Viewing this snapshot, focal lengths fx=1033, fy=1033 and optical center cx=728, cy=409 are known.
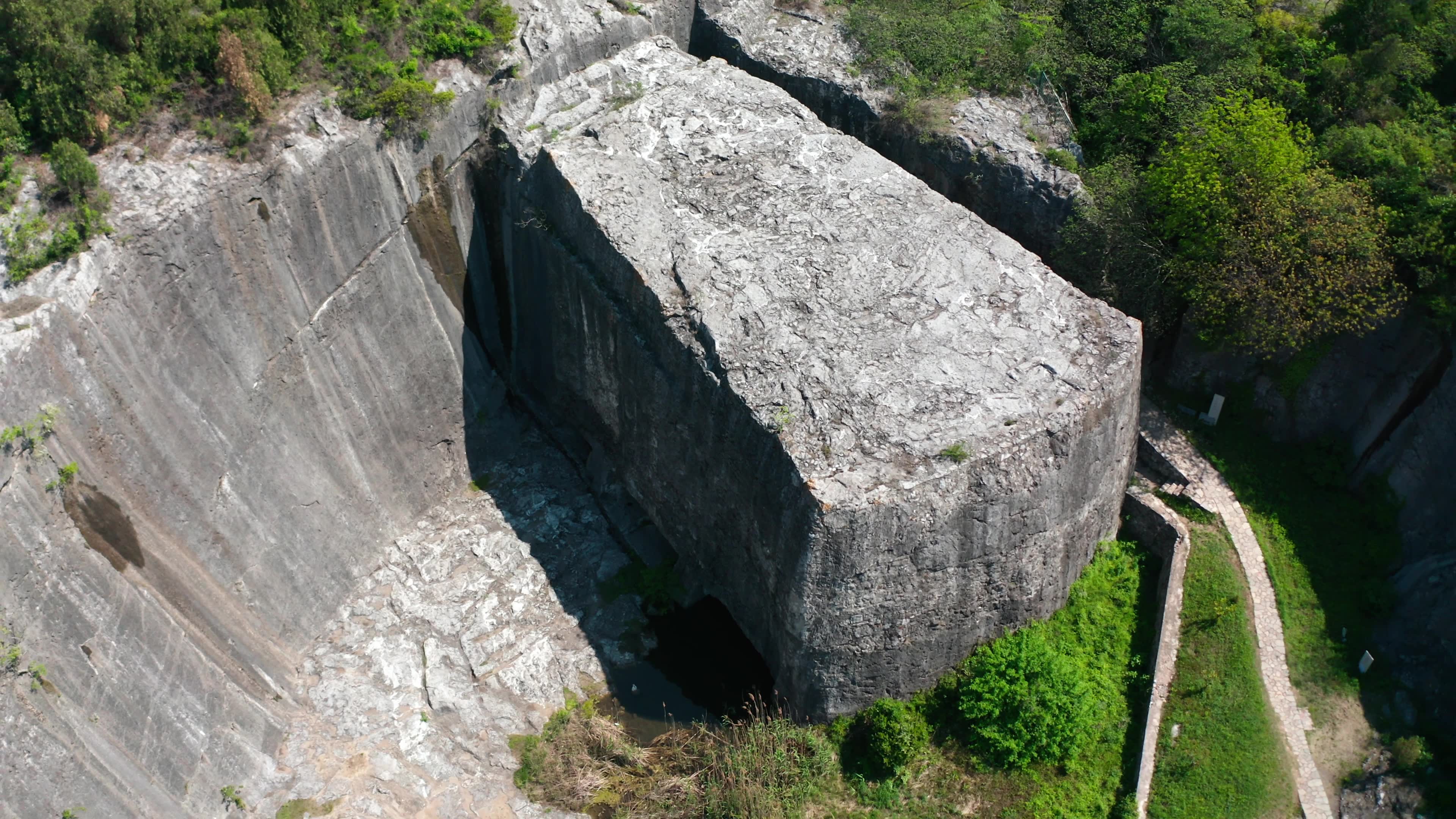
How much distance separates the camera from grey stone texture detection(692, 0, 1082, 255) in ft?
65.9

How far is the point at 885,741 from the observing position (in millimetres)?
15867

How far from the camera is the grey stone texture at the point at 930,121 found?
2009cm

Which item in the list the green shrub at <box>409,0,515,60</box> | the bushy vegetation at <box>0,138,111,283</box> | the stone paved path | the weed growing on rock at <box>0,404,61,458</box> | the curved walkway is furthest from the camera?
the green shrub at <box>409,0,515,60</box>

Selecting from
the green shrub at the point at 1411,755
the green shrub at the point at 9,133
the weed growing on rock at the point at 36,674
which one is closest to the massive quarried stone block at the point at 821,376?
the green shrub at the point at 1411,755

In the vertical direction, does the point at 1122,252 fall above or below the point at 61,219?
below

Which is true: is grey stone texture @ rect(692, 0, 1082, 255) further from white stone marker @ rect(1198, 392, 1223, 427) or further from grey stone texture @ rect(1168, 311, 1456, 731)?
white stone marker @ rect(1198, 392, 1223, 427)

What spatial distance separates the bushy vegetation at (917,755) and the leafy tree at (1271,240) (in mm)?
5649

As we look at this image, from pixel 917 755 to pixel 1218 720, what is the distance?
4.56 meters

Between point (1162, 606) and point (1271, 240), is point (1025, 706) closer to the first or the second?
point (1162, 606)

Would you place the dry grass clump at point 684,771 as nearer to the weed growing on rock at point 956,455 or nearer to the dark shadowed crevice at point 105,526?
the weed growing on rock at point 956,455

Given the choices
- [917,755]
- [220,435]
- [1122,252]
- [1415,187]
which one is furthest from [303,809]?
[1415,187]

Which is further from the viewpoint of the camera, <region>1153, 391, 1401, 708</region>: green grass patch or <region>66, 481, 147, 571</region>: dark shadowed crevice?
<region>1153, 391, 1401, 708</region>: green grass patch

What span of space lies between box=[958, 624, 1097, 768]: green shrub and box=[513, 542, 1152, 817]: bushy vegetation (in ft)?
0.07

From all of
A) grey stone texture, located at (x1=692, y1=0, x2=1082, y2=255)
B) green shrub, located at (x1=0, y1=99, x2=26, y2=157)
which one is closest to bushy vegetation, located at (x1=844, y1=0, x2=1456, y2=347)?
grey stone texture, located at (x1=692, y1=0, x2=1082, y2=255)
